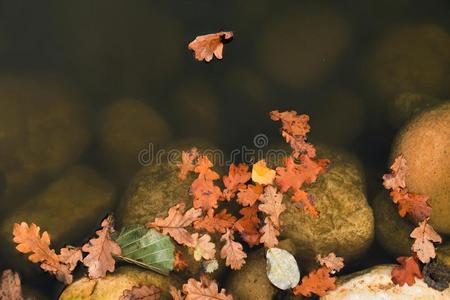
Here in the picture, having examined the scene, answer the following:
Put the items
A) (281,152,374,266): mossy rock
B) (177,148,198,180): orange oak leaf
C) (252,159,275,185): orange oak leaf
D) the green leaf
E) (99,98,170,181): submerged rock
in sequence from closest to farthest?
the green leaf, (281,152,374,266): mossy rock, (252,159,275,185): orange oak leaf, (177,148,198,180): orange oak leaf, (99,98,170,181): submerged rock

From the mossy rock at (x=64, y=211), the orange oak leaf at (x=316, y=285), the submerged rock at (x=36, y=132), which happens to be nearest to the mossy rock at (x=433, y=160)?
the orange oak leaf at (x=316, y=285)

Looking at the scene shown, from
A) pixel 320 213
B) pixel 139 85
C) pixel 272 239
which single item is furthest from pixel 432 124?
pixel 139 85

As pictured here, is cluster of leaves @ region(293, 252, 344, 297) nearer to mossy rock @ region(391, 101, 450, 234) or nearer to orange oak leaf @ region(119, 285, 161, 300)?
mossy rock @ region(391, 101, 450, 234)

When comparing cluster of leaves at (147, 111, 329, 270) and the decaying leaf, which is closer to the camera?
the decaying leaf

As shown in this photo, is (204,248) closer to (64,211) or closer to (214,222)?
(214,222)

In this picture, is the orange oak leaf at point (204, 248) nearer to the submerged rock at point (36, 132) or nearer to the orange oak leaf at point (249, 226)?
the orange oak leaf at point (249, 226)

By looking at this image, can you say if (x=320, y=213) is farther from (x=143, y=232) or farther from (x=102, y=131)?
(x=102, y=131)

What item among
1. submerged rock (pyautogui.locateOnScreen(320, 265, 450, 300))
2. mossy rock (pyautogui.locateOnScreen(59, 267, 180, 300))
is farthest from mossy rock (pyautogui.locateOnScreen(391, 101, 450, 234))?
mossy rock (pyautogui.locateOnScreen(59, 267, 180, 300))
